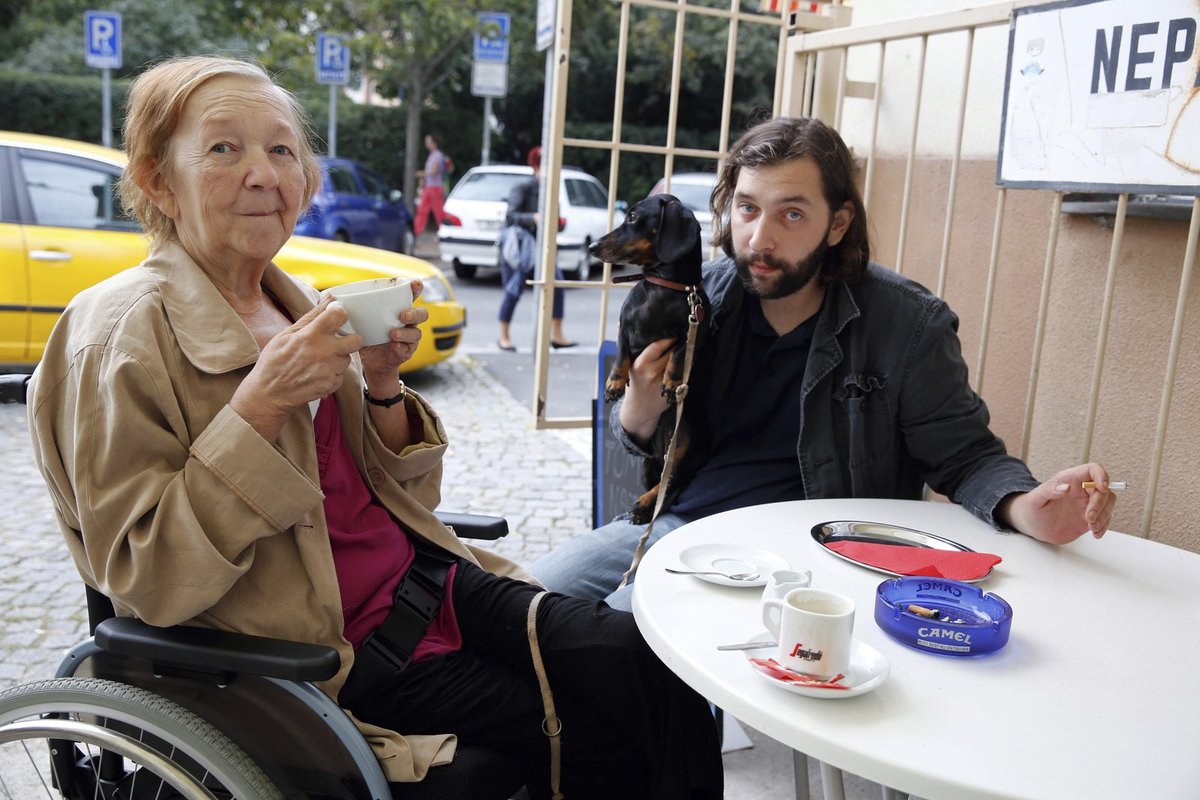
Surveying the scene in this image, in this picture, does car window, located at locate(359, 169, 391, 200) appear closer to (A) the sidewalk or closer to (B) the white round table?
(A) the sidewalk

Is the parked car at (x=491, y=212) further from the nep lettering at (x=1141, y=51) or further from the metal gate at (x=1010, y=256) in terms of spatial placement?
the nep lettering at (x=1141, y=51)

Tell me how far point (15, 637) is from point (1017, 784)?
3260 mm

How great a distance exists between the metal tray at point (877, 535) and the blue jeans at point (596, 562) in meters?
0.55

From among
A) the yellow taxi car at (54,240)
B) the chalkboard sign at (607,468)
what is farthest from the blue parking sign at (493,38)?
the chalkboard sign at (607,468)

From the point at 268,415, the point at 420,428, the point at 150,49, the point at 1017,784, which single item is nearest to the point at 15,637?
the point at 420,428

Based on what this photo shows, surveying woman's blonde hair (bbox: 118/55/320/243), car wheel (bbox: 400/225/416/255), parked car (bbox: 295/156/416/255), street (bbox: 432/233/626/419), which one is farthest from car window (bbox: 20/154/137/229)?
car wheel (bbox: 400/225/416/255)

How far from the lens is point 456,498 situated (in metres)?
4.92

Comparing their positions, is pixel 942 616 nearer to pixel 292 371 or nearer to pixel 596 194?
pixel 292 371

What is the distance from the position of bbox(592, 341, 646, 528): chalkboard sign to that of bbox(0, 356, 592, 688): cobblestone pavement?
3.11ft

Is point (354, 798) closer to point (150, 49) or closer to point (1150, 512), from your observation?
point (1150, 512)

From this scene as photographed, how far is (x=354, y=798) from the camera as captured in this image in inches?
60.7

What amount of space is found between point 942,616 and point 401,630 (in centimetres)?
92

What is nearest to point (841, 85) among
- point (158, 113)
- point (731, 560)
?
point (731, 560)

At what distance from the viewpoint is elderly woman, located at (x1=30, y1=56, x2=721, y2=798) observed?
4.82 ft
